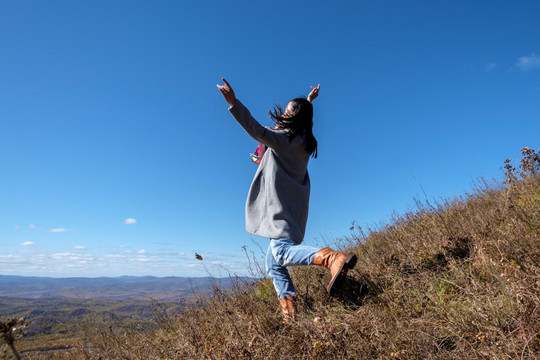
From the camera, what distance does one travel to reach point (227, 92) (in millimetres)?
2436

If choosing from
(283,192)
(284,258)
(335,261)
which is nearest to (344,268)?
(335,261)

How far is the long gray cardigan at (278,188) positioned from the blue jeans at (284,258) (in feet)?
0.27

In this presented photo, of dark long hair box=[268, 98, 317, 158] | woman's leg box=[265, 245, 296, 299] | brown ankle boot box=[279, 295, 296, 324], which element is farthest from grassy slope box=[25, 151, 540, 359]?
dark long hair box=[268, 98, 317, 158]

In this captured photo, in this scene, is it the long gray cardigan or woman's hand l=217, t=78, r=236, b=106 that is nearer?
woman's hand l=217, t=78, r=236, b=106

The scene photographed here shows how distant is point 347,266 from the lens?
228 centimetres

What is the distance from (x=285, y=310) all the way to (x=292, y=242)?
549mm

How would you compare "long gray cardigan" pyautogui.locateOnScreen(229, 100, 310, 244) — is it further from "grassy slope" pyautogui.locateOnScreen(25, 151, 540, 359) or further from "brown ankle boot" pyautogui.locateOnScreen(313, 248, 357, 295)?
"grassy slope" pyautogui.locateOnScreen(25, 151, 540, 359)

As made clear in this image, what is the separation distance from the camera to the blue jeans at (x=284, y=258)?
96.1 inches

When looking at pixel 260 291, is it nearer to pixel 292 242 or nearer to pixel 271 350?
pixel 292 242

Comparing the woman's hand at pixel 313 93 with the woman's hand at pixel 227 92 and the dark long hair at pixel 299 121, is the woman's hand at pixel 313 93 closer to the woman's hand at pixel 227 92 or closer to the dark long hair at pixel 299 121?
the dark long hair at pixel 299 121

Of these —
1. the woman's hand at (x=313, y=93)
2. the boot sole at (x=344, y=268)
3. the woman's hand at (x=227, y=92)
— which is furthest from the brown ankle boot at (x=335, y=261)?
the woman's hand at (x=313, y=93)

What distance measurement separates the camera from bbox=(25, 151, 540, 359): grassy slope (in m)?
A: 1.75

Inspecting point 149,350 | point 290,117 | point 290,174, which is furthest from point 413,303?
point 149,350

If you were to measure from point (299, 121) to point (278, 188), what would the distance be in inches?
25.0
